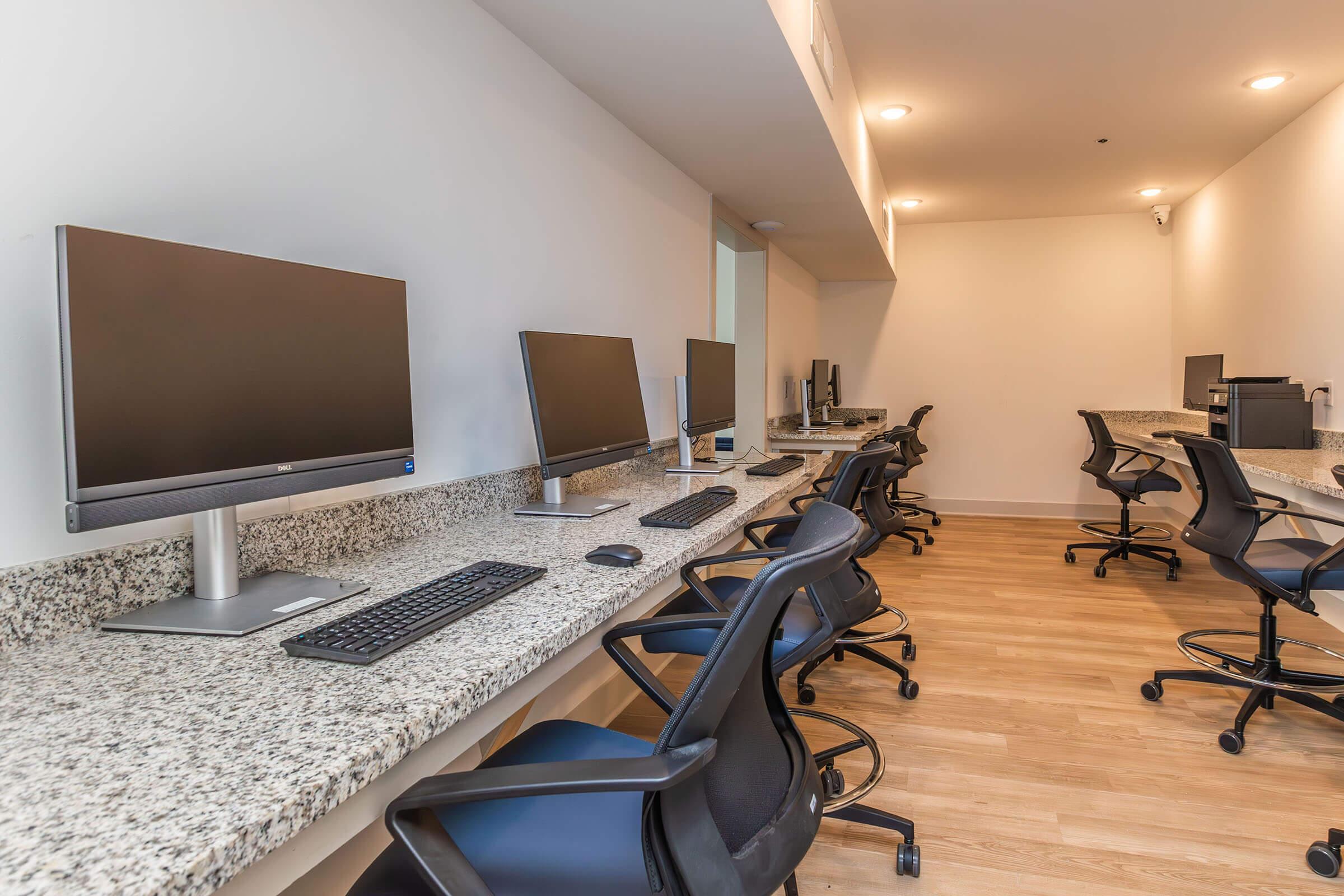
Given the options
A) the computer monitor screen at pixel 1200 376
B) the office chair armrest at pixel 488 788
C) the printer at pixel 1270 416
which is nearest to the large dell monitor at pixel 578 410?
the office chair armrest at pixel 488 788

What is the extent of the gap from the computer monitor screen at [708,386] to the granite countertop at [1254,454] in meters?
2.20

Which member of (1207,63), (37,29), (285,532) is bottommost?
(285,532)

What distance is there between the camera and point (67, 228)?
Result: 3.05 ft

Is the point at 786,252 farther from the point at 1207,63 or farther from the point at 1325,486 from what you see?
the point at 1325,486

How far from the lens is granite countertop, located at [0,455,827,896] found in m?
0.58

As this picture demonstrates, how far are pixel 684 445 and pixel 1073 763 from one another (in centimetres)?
177

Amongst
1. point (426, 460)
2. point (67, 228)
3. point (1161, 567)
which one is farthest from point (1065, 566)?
point (67, 228)

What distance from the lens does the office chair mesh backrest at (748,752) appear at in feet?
2.79

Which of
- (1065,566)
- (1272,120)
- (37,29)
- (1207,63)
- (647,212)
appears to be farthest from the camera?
(1065,566)

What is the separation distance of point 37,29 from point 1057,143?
16.4 ft

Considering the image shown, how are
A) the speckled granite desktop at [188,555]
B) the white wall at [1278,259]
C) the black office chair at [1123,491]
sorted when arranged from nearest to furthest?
the speckled granite desktop at [188,555] < the white wall at [1278,259] < the black office chair at [1123,491]

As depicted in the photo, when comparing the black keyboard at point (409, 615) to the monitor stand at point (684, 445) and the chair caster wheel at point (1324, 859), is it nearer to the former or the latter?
the monitor stand at point (684, 445)

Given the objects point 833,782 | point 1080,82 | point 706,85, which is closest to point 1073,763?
point 833,782

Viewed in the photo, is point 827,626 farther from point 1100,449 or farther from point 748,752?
point 1100,449
